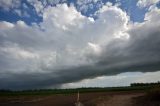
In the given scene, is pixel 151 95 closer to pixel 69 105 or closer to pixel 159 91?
pixel 159 91

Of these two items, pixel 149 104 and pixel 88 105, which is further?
pixel 88 105

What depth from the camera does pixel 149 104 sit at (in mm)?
26750

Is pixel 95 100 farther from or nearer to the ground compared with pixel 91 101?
farther from the ground

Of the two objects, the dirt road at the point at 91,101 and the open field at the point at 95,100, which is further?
the dirt road at the point at 91,101

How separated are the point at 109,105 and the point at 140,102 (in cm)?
371

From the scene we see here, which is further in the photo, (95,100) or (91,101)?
(95,100)

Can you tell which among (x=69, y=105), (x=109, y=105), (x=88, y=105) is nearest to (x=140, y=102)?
(x=109, y=105)

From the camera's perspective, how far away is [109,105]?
28.0 meters

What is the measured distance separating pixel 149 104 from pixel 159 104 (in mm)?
1396

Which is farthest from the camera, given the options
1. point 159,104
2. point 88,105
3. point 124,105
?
point 88,105

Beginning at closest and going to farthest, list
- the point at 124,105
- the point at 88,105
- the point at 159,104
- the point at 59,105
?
the point at 159,104 → the point at 124,105 → the point at 88,105 → the point at 59,105

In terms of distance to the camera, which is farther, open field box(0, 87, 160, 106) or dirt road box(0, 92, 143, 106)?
dirt road box(0, 92, 143, 106)

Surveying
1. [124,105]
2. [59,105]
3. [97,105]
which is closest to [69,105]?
[59,105]

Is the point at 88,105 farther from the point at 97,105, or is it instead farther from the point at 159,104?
the point at 159,104
